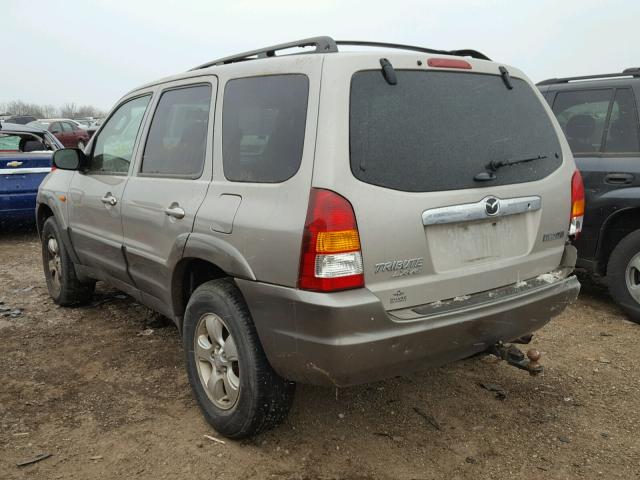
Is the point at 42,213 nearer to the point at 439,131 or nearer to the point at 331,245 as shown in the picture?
the point at 331,245

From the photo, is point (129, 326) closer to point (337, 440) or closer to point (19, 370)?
point (19, 370)

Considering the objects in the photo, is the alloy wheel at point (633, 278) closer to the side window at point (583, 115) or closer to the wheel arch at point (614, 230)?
the wheel arch at point (614, 230)

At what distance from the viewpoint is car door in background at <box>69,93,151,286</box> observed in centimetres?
368

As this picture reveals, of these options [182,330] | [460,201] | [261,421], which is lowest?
[261,421]

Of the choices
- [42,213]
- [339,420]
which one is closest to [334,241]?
[339,420]

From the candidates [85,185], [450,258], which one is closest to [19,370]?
[85,185]

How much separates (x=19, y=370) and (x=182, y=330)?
4.52 feet

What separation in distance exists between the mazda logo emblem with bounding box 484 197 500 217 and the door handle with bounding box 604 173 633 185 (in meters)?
2.36

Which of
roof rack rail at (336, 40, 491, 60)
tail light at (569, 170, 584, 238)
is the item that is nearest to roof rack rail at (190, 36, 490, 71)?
roof rack rail at (336, 40, 491, 60)

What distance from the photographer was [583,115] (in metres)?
4.75

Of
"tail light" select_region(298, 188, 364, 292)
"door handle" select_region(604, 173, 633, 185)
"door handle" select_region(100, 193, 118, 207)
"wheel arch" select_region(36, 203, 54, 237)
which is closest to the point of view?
"tail light" select_region(298, 188, 364, 292)

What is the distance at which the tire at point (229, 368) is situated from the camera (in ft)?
8.32

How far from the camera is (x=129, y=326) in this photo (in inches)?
177

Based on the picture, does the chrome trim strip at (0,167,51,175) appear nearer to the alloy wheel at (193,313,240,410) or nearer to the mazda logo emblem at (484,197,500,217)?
the alloy wheel at (193,313,240,410)
